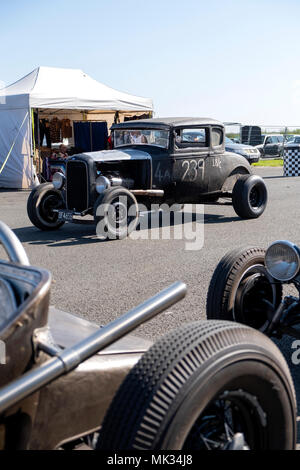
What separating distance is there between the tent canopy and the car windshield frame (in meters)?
5.69

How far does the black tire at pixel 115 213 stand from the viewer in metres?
7.86

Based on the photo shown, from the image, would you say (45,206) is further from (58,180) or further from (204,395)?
(204,395)

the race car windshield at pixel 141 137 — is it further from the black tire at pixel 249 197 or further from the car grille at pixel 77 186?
the black tire at pixel 249 197

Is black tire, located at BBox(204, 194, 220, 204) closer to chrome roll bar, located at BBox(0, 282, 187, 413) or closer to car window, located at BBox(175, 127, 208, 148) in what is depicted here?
car window, located at BBox(175, 127, 208, 148)

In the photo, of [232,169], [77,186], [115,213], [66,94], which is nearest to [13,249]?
[115,213]

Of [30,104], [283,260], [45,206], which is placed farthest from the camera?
[30,104]

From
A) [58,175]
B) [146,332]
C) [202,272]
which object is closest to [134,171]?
[58,175]

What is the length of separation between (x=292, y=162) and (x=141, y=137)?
11.0 meters

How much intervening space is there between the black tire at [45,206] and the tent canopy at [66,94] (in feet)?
21.2

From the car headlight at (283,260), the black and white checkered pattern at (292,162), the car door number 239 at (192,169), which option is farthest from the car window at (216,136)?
the black and white checkered pattern at (292,162)

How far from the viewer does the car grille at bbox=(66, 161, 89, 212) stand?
8.62m

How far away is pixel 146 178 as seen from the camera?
909 cm
